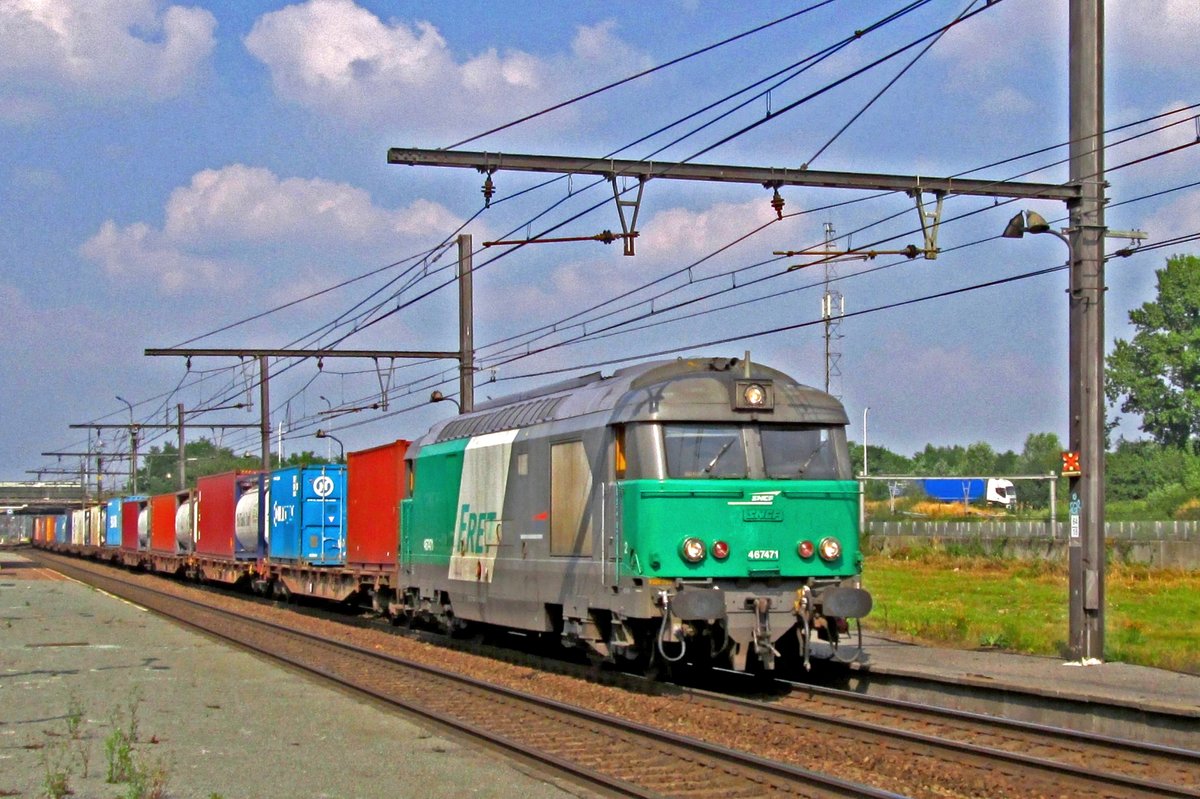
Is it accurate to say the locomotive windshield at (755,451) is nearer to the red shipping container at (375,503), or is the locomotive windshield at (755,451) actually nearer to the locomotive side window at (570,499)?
the locomotive side window at (570,499)

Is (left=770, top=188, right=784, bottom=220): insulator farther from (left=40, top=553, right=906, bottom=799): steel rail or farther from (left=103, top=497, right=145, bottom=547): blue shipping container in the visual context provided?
(left=103, top=497, right=145, bottom=547): blue shipping container

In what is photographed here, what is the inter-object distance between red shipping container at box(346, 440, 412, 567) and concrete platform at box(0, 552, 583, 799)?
459cm

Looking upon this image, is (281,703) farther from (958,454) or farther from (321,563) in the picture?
(958,454)

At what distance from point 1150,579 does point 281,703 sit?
1172 inches

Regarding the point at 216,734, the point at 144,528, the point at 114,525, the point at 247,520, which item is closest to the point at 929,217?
the point at 216,734

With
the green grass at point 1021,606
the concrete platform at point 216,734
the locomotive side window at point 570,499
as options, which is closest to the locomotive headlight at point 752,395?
the locomotive side window at point 570,499

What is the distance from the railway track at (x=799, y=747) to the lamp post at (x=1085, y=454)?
13.3ft

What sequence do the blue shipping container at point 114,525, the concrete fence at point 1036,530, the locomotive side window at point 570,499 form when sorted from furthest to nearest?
the blue shipping container at point 114,525, the concrete fence at point 1036,530, the locomotive side window at point 570,499

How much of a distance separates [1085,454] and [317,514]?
701 inches

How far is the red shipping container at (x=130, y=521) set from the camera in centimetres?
5534

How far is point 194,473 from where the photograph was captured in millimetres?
142500

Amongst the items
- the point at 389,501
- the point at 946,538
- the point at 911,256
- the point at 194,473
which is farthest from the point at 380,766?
the point at 194,473

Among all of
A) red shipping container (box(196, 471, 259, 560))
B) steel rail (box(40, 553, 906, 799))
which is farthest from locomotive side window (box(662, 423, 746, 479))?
red shipping container (box(196, 471, 259, 560))

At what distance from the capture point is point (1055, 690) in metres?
13.4
